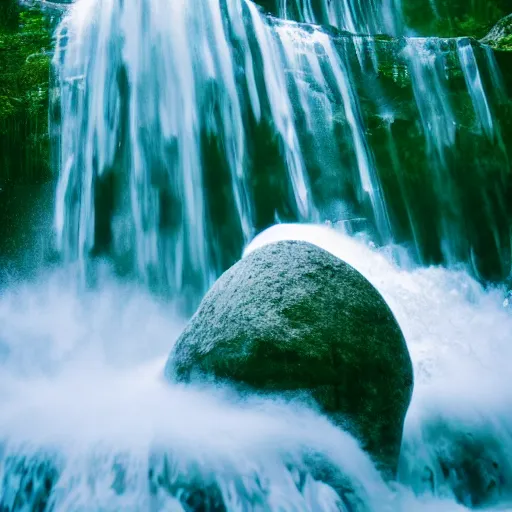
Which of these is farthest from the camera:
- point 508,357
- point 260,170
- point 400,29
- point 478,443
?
→ point 400,29

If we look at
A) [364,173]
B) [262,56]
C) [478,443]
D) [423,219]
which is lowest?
[478,443]

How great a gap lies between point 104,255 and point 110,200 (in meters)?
0.75

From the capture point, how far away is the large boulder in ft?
10.3

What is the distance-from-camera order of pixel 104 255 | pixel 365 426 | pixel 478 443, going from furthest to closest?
pixel 104 255, pixel 478 443, pixel 365 426

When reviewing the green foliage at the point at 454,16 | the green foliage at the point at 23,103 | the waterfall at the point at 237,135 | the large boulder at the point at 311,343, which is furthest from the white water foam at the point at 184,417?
the green foliage at the point at 454,16

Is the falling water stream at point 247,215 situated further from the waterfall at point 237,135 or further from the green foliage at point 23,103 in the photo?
the green foliage at point 23,103

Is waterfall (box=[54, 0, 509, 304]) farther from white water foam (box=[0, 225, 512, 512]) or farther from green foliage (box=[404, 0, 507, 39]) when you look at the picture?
green foliage (box=[404, 0, 507, 39])

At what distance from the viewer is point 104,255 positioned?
6742mm

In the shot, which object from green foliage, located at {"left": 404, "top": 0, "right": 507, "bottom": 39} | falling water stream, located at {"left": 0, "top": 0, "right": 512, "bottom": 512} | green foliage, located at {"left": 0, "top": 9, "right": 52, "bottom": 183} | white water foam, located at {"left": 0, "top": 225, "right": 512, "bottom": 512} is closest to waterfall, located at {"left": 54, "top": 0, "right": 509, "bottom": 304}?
falling water stream, located at {"left": 0, "top": 0, "right": 512, "bottom": 512}

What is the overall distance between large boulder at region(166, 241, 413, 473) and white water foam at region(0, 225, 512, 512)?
0.16 meters

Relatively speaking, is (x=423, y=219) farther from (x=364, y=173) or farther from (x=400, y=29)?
(x=400, y=29)

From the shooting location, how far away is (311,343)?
3.21m

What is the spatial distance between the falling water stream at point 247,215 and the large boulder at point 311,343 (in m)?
0.15

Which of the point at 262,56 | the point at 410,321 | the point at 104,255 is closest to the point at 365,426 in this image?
the point at 410,321
